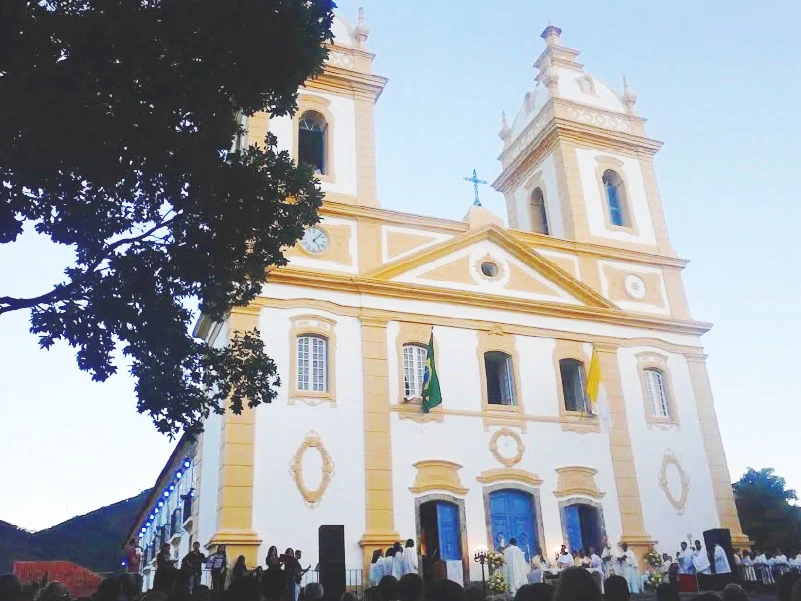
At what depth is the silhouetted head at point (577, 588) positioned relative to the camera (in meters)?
3.93

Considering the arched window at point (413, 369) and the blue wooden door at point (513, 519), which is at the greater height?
the arched window at point (413, 369)

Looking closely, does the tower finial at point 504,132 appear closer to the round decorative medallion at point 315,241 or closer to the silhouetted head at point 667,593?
the round decorative medallion at point 315,241

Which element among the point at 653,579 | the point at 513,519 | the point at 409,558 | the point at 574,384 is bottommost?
the point at 653,579

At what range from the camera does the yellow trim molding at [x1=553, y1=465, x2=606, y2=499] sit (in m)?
19.0

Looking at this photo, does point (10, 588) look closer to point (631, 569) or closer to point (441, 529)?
point (441, 529)

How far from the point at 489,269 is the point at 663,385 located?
19.4 ft

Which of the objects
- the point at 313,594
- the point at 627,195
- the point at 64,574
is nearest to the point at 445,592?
the point at 313,594

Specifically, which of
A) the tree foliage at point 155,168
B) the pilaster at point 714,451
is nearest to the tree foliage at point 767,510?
the pilaster at point 714,451

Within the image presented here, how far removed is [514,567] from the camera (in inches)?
665

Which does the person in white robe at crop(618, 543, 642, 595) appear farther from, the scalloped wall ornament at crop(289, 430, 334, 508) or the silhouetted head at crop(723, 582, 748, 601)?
the silhouetted head at crop(723, 582, 748, 601)

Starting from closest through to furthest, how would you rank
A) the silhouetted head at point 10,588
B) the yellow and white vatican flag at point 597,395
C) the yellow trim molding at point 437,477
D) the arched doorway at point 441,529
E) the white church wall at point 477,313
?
the silhouetted head at point 10,588 → the arched doorway at point 441,529 → the yellow trim molding at point 437,477 → the white church wall at point 477,313 → the yellow and white vatican flag at point 597,395

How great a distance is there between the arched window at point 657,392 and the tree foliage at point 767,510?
1273cm

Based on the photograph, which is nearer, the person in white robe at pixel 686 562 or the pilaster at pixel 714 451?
the person in white robe at pixel 686 562

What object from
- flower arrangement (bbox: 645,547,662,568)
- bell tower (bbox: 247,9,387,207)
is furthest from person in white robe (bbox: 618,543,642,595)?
bell tower (bbox: 247,9,387,207)
